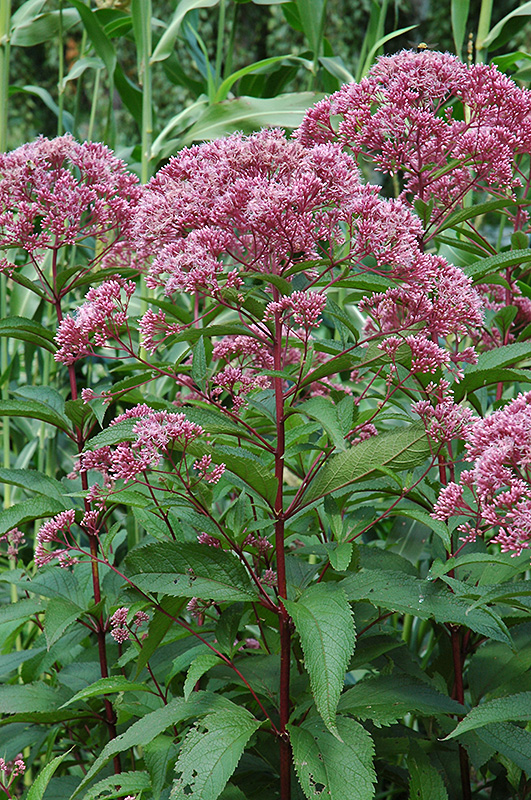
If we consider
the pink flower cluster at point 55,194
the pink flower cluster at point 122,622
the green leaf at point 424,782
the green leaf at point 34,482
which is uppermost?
the pink flower cluster at point 55,194

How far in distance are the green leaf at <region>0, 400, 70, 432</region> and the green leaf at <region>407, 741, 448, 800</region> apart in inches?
37.7

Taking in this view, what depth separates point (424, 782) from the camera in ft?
4.16

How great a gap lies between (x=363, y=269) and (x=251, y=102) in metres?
1.33

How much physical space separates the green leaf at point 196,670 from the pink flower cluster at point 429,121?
1.01 m

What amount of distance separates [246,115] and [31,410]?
1421 millimetres

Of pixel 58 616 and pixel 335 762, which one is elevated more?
pixel 58 616

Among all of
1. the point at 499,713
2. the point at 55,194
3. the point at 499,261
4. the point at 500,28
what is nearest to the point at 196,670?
the point at 499,713

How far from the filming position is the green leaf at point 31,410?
1487 millimetres

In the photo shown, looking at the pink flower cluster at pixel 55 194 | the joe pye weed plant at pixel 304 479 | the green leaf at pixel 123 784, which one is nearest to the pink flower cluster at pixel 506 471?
the joe pye weed plant at pixel 304 479

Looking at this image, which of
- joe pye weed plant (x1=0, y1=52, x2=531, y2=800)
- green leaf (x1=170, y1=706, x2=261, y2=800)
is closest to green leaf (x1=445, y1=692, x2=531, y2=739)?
joe pye weed plant (x1=0, y1=52, x2=531, y2=800)

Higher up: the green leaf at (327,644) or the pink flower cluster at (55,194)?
the pink flower cluster at (55,194)

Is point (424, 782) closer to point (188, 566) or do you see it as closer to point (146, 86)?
point (188, 566)

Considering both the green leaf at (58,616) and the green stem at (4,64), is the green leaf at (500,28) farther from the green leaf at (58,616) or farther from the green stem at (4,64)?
the green leaf at (58,616)

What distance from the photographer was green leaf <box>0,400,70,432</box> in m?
1.49
